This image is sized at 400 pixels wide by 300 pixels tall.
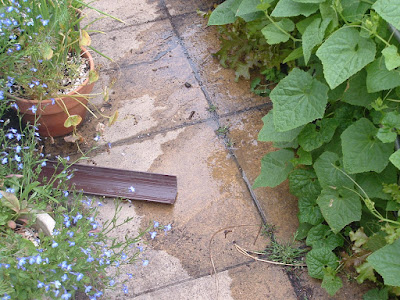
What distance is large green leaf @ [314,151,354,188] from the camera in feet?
7.04

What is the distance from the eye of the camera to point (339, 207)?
2.12 m

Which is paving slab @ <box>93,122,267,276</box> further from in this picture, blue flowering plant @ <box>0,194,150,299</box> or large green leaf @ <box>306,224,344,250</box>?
blue flowering plant @ <box>0,194,150,299</box>

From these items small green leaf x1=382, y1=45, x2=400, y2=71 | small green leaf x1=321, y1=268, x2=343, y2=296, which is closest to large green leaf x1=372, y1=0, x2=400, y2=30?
small green leaf x1=382, y1=45, x2=400, y2=71

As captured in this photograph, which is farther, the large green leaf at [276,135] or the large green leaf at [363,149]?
the large green leaf at [276,135]

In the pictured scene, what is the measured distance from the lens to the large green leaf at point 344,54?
Result: 1.87 meters

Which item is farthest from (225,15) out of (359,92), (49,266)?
(49,266)

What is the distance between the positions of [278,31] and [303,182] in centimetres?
74

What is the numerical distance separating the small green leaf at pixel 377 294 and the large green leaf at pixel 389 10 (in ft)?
3.56

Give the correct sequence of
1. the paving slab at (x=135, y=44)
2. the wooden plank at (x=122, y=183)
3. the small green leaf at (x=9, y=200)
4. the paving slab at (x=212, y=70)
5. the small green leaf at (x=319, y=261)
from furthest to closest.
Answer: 1. the paving slab at (x=135, y=44)
2. the paving slab at (x=212, y=70)
3. the wooden plank at (x=122, y=183)
4. the small green leaf at (x=319, y=261)
5. the small green leaf at (x=9, y=200)

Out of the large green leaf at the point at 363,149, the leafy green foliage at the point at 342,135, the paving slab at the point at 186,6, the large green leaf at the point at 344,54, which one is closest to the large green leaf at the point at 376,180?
the leafy green foliage at the point at 342,135

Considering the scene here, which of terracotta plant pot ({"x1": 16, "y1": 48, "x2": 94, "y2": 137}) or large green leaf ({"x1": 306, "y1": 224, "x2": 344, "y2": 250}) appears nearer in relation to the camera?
large green leaf ({"x1": 306, "y1": 224, "x2": 344, "y2": 250})

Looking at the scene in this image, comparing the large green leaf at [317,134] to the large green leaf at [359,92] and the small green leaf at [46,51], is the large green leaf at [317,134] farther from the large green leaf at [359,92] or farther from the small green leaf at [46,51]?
the small green leaf at [46,51]

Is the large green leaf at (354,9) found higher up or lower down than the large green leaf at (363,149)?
higher up

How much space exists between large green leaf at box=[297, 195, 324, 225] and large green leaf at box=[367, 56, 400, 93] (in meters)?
0.62
